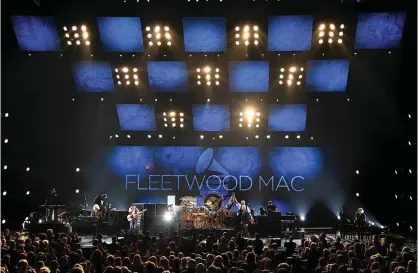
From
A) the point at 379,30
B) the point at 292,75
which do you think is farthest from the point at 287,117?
the point at 379,30

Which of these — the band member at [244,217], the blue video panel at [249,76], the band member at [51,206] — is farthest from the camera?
the blue video panel at [249,76]

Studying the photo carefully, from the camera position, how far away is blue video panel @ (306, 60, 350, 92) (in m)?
20.4

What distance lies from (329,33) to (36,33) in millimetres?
11521

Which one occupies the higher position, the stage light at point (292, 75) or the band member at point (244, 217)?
the stage light at point (292, 75)

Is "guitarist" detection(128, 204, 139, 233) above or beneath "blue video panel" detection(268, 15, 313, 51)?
beneath

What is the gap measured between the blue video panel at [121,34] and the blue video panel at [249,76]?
3.89 meters

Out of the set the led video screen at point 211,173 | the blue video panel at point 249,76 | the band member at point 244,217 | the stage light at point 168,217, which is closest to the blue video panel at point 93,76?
the led video screen at point 211,173

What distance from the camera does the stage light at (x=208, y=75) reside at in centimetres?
2091

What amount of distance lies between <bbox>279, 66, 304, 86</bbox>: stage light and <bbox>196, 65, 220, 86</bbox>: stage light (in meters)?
2.63

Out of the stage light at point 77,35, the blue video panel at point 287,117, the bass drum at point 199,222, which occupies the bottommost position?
the bass drum at point 199,222

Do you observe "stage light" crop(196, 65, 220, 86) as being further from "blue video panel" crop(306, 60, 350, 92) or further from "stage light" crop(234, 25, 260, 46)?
"blue video panel" crop(306, 60, 350, 92)

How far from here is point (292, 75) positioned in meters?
20.9

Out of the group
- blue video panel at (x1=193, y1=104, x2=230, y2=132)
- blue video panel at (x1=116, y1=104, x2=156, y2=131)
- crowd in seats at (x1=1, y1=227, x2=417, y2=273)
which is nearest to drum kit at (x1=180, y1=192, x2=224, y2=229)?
blue video panel at (x1=193, y1=104, x2=230, y2=132)

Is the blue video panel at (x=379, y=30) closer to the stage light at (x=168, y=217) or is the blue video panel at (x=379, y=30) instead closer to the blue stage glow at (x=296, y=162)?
the blue stage glow at (x=296, y=162)
